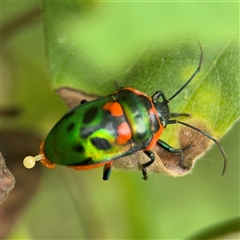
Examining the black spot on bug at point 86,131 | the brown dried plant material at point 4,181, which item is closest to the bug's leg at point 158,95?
the black spot on bug at point 86,131

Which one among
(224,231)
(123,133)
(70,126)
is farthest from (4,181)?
(224,231)

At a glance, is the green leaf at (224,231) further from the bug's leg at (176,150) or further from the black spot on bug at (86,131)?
the black spot on bug at (86,131)

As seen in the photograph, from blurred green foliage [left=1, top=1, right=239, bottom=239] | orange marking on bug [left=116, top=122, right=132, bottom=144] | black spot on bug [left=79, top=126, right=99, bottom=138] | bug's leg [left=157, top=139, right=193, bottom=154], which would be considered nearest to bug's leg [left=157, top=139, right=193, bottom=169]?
bug's leg [left=157, top=139, right=193, bottom=154]

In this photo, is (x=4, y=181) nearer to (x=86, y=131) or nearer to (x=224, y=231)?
(x=86, y=131)

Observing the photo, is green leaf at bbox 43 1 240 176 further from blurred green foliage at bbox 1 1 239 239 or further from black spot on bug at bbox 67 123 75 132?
blurred green foliage at bbox 1 1 239 239

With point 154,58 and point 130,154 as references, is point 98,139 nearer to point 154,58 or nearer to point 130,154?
point 130,154
